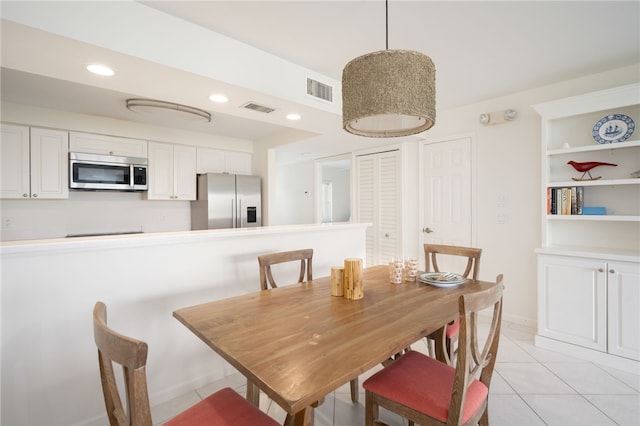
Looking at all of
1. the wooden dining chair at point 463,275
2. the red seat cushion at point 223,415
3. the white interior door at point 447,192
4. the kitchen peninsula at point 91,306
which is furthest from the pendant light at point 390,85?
the white interior door at point 447,192

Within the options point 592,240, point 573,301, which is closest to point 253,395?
point 573,301

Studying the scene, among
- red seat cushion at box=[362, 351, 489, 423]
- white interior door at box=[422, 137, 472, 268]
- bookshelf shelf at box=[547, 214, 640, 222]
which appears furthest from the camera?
white interior door at box=[422, 137, 472, 268]

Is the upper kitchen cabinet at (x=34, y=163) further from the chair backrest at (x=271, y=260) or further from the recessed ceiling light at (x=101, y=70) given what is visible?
the chair backrest at (x=271, y=260)

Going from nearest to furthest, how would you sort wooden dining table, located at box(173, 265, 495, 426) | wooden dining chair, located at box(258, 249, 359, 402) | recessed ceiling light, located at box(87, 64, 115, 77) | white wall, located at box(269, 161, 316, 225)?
1. wooden dining table, located at box(173, 265, 495, 426)
2. recessed ceiling light, located at box(87, 64, 115, 77)
3. wooden dining chair, located at box(258, 249, 359, 402)
4. white wall, located at box(269, 161, 316, 225)

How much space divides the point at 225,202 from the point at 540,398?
3.91 metres

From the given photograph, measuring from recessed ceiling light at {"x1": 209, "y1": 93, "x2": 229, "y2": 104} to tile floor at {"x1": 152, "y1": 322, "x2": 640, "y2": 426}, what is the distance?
210 centimetres

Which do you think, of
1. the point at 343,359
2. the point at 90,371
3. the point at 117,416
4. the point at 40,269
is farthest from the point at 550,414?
the point at 40,269

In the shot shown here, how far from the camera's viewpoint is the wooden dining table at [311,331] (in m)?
0.92

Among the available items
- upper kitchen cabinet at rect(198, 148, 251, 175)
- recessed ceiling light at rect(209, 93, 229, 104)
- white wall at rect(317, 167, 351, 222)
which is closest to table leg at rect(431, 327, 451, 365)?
recessed ceiling light at rect(209, 93, 229, 104)

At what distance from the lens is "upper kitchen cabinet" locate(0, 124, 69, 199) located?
3133mm

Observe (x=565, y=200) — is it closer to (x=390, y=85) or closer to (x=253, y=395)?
(x=390, y=85)

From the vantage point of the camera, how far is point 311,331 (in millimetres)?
1241

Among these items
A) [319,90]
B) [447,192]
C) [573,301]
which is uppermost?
[319,90]

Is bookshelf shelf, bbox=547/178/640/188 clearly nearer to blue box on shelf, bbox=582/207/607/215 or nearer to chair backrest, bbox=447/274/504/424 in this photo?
blue box on shelf, bbox=582/207/607/215
